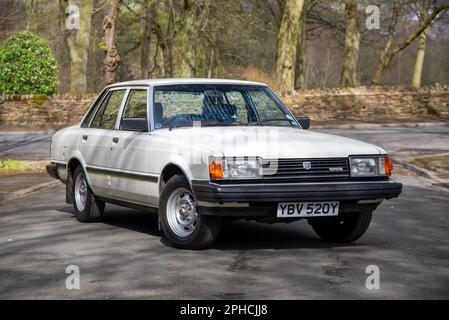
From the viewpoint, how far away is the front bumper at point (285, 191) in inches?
362

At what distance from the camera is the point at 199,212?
9.56 metres

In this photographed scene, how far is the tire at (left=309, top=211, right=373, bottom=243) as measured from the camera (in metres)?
10.3

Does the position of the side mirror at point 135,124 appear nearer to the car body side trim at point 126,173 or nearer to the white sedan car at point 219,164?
the white sedan car at point 219,164

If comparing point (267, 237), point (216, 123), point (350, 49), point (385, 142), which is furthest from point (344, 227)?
point (350, 49)

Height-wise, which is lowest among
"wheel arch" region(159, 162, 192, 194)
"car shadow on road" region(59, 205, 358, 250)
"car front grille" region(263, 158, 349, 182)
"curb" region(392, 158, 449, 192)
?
"curb" region(392, 158, 449, 192)

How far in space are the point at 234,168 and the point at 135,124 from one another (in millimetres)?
1698

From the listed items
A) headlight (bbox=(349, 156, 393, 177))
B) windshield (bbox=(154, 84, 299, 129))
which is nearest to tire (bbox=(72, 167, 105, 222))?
windshield (bbox=(154, 84, 299, 129))

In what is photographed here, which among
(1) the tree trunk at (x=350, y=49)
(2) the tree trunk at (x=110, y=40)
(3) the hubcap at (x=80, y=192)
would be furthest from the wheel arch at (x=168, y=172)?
(1) the tree trunk at (x=350, y=49)

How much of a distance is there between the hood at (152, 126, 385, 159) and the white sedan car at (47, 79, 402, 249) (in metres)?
0.01

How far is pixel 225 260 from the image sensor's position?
29.9 feet

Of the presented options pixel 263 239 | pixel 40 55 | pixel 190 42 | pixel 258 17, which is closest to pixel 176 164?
pixel 263 239

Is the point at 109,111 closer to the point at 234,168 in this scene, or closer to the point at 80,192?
the point at 80,192

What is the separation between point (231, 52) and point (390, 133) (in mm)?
26453

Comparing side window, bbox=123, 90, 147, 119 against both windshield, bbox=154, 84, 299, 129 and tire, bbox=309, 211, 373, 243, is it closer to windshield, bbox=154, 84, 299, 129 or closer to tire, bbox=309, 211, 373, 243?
windshield, bbox=154, 84, 299, 129
